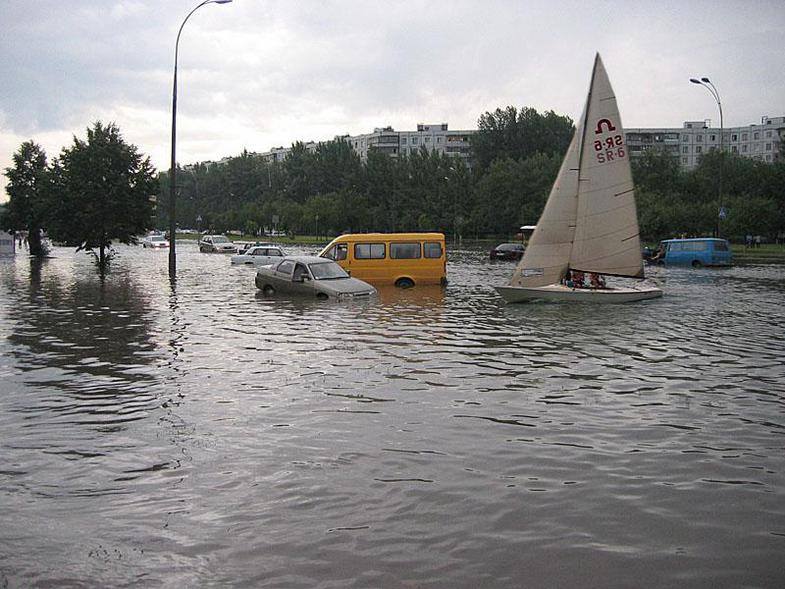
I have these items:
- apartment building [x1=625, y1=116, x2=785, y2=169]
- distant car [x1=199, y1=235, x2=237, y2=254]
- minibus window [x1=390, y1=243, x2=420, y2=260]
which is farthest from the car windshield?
apartment building [x1=625, y1=116, x2=785, y2=169]

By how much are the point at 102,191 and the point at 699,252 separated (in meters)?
33.0

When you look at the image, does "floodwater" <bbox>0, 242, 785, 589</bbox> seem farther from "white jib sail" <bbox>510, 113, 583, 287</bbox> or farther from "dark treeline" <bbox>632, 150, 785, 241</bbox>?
"dark treeline" <bbox>632, 150, 785, 241</bbox>

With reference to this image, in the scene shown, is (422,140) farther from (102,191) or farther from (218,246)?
(102,191)

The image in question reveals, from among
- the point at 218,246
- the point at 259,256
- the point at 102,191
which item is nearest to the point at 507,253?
the point at 259,256

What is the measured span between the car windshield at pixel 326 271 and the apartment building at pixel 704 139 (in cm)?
15580

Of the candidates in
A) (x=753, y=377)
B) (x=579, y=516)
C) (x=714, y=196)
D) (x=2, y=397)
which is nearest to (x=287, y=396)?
(x=2, y=397)

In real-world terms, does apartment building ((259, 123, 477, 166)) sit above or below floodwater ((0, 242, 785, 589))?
above

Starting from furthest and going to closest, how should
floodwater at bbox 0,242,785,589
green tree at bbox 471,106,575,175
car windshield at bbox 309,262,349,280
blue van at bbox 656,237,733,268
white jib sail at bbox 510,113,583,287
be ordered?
green tree at bbox 471,106,575,175
blue van at bbox 656,237,733,268
car windshield at bbox 309,262,349,280
white jib sail at bbox 510,113,583,287
floodwater at bbox 0,242,785,589

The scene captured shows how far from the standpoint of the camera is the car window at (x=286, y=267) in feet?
87.8

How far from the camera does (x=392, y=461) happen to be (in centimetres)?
745

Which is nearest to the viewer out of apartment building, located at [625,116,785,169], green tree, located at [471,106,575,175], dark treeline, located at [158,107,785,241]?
dark treeline, located at [158,107,785,241]

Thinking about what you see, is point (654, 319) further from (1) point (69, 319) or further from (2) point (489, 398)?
(1) point (69, 319)

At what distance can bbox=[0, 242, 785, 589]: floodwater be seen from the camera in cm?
519

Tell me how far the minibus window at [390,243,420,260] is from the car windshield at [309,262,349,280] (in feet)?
16.3
